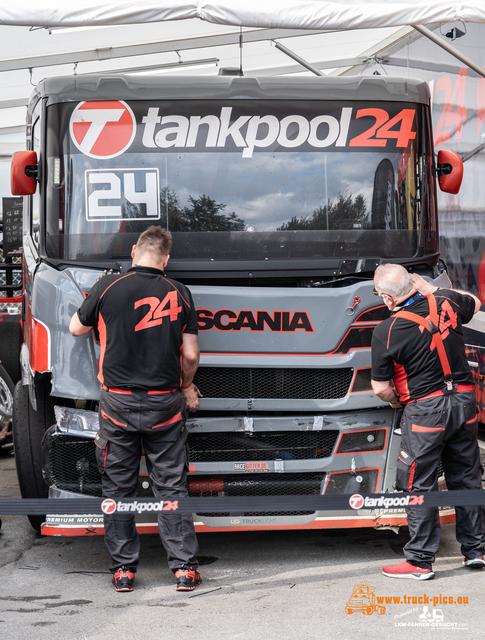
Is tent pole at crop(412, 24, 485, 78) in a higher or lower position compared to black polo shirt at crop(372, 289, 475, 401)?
higher

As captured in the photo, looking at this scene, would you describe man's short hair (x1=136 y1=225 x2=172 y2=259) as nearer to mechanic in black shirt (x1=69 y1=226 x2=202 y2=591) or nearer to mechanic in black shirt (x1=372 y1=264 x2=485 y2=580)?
mechanic in black shirt (x1=69 y1=226 x2=202 y2=591)

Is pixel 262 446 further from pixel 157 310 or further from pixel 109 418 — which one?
pixel 157 310

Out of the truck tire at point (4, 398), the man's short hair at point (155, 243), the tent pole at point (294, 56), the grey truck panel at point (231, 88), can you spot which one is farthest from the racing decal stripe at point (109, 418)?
the tent pole at point (294, 56)

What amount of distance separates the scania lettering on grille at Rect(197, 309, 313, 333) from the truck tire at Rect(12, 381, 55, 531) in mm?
1156

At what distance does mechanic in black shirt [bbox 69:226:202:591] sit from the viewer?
13.8 feet

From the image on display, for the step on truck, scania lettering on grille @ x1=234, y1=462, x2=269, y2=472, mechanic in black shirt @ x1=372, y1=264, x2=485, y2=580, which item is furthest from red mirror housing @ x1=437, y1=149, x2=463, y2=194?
scania lettering on grille @ x1=234, y1=462, x2=269, y2=472

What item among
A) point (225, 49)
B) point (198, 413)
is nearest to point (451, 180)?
point (198, 413)

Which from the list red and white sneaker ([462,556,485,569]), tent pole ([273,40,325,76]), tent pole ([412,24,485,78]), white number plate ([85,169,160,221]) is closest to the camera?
red and white sneaker ([462,556,485,569])

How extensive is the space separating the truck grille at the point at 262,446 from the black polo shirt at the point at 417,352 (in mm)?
566

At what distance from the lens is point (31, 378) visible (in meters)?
4.87

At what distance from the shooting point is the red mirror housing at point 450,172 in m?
5.14

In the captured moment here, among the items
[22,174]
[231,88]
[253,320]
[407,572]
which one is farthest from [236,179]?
[407,572]

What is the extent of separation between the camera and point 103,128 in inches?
189

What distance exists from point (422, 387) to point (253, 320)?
105 cm
